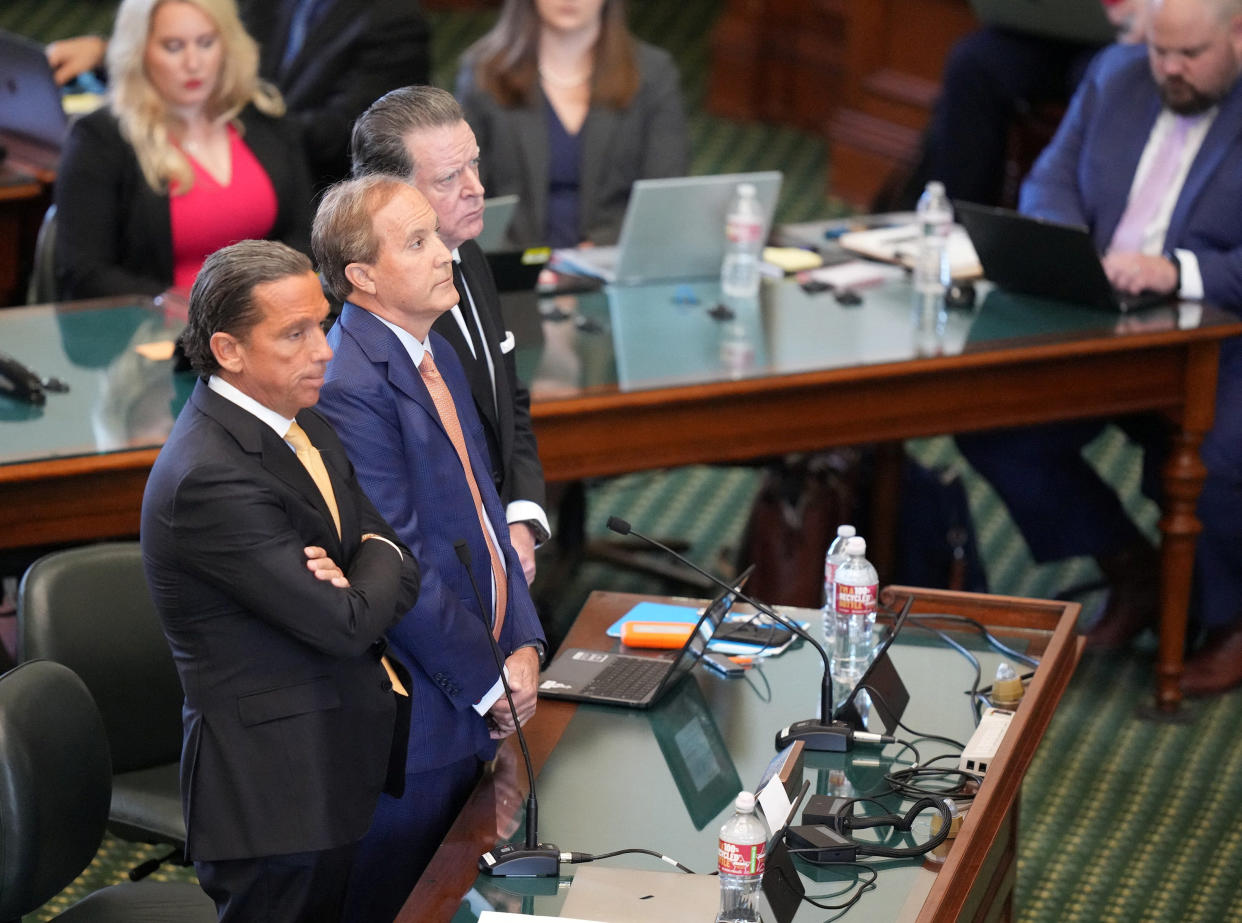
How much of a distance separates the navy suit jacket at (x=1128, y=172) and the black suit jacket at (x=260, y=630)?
8.88ft

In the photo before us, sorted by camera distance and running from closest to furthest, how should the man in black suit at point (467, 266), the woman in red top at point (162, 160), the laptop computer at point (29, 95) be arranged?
the man in black suit at point (467, 266)
the woman in red top at point (162, 160)
the laptop computer at point (29, 95)

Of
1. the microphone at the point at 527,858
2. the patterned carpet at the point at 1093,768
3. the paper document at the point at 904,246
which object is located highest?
the paper document at the point at 904,246

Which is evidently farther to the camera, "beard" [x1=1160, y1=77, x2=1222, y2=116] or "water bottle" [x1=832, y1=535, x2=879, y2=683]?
"beard" [x1=1160, y1=77, x2=1222, y2=116]

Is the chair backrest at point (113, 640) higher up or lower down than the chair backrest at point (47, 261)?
lower down

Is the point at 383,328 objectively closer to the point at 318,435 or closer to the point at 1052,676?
the point at 318,435

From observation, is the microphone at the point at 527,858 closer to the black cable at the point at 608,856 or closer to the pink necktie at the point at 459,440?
the black cable at the point at 608,856

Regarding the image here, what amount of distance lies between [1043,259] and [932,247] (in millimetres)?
299

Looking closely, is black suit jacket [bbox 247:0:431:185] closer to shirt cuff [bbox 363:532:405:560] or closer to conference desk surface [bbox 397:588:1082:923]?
conference desk surface [bbox 397:588:1082:923]

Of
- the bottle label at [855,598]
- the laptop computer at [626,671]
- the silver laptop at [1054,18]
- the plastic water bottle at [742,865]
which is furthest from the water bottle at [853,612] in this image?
the silver laptop at [1054,18]

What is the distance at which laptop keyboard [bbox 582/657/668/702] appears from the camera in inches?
108

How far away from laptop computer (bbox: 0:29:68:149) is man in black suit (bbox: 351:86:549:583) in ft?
8.82

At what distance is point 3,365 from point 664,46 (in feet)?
20.0

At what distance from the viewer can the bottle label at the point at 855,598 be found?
2809 millimetres

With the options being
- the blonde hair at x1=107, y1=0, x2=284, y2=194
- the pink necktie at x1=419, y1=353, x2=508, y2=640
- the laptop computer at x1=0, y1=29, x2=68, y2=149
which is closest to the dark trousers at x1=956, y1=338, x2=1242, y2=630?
the blonde hair at x1=107, y1=0, x2=284, y2=194
